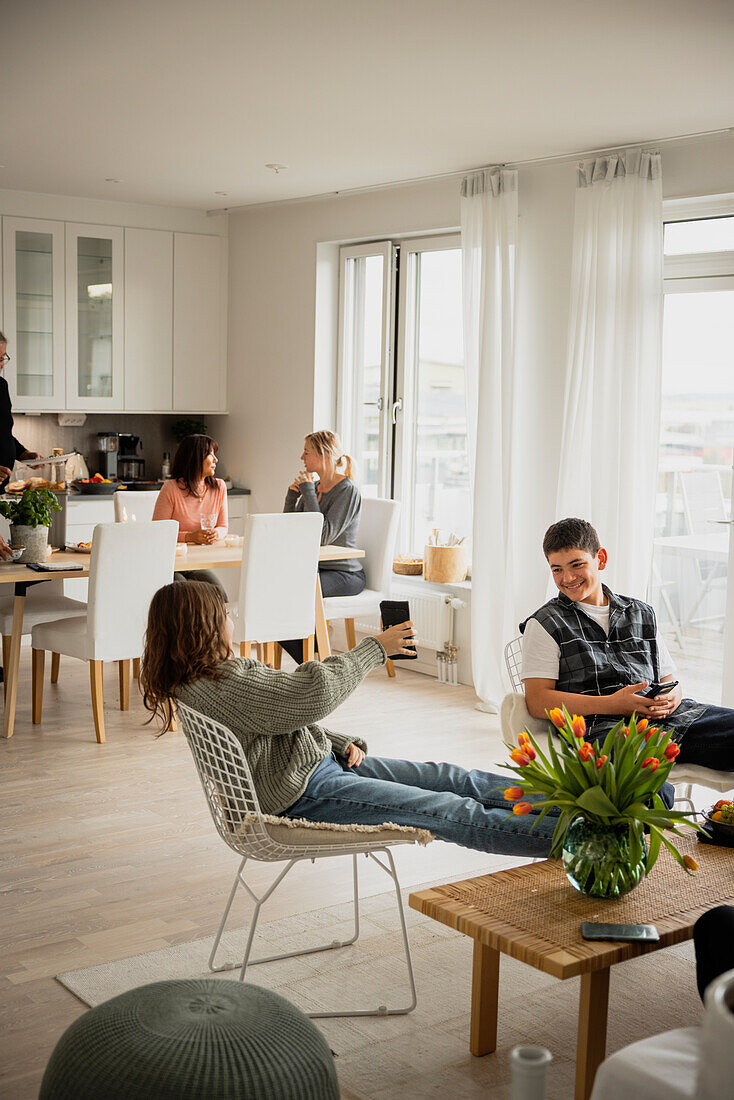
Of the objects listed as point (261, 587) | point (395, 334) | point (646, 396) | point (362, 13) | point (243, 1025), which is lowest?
point (243, 1025)

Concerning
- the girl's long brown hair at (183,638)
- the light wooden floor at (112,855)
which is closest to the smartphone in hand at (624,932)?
the light wooden floor at (112,855)

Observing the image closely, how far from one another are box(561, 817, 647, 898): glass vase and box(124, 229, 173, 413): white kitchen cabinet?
Result: 218 inches

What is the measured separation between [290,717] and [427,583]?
385 cm

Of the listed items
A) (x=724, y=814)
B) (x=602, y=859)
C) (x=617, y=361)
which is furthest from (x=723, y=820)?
(x=617, y=361)

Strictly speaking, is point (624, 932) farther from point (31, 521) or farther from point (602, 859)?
point (31, 521)

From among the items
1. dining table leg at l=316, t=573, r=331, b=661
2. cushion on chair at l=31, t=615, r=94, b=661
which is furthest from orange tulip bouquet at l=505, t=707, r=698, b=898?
dining table leg at l=316, t=573, r=331, b=661

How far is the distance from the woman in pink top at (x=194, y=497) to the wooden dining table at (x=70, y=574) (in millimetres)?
137

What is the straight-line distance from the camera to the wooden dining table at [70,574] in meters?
4.91

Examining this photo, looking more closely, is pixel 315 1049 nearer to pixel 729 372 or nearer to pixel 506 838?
pixel 506 838

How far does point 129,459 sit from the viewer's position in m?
7.55

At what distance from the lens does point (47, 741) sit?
16.3ft

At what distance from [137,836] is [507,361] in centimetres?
291

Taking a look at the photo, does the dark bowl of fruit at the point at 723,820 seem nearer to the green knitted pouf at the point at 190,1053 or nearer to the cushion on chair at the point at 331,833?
the cushion on chair at the point at 331,833

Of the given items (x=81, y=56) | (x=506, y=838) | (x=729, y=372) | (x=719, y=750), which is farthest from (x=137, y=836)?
(x=729, y=372)
